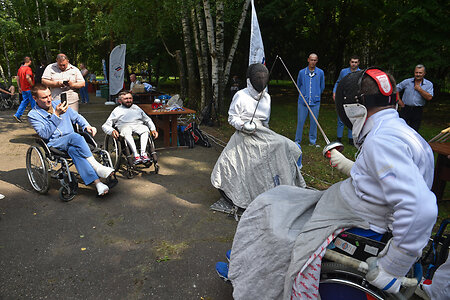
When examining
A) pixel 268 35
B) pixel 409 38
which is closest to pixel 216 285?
pixel 409 38

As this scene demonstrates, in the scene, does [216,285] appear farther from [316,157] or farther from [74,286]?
[316,157]

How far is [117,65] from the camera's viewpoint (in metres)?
11.9

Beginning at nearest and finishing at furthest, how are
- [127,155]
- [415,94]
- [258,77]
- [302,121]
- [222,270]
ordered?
[222,270] < [258,77] < [127,155] < [415,94] < [302,121]

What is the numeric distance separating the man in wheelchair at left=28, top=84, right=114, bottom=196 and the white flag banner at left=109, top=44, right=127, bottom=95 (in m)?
8.00

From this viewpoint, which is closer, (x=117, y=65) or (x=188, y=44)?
(x=188, y=44)

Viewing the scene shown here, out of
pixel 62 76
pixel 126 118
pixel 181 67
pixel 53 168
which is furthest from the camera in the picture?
pixel 181 67

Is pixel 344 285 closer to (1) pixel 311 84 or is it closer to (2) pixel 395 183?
(2) pixel 395 183

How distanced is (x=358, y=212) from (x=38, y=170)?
4.37 m

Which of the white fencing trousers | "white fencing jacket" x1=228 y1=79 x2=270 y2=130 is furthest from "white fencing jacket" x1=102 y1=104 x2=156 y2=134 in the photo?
"white fencing jacket" x1=228 y1=79 x2=270 y2=130

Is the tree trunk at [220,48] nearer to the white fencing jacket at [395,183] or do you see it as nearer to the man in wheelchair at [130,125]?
the man in wheelchair at [130,125]

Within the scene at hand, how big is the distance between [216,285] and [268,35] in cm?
1455

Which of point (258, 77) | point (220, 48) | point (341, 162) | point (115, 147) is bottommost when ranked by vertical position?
point (115, 147)

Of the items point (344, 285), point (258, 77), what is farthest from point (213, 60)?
point (344, 285)

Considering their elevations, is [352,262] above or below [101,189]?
above
